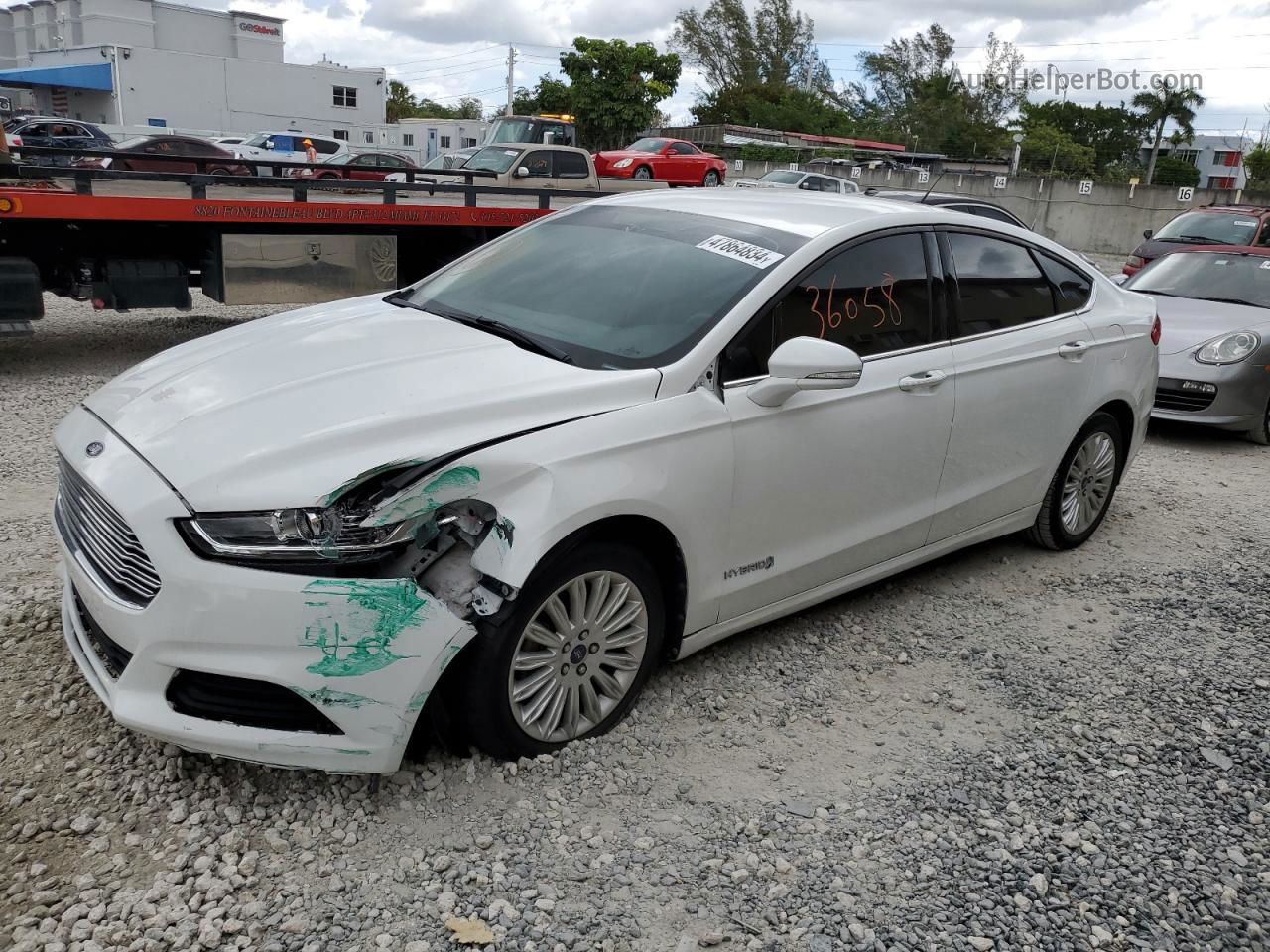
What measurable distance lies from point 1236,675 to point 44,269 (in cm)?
817

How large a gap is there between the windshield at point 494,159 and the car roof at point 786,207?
14827 millimetres

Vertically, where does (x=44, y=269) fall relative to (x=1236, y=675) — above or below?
above

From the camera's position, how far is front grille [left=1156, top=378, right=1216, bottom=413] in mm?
7820

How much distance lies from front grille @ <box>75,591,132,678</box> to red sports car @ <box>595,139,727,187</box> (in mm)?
23713

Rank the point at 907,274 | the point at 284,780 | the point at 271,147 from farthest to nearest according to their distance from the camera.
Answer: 1. the point at 271,147
2. the point at 907,274
3. the point at 284,780

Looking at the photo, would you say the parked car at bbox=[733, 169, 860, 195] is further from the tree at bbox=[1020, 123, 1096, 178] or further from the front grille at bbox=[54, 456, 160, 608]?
the tree at bbox=[1020, 123, 1096, 178]

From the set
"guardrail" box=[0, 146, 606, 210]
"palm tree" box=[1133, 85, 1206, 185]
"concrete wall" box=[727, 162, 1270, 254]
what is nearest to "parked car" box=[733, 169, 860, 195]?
"concrete wall" box=[727, 162, 1270, 254]

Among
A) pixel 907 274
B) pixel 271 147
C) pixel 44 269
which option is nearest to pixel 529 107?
pixel 271 147

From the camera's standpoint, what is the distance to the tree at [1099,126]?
71.9 metres

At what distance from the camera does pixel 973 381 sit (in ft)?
13.9

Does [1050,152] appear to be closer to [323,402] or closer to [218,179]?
[218,179]

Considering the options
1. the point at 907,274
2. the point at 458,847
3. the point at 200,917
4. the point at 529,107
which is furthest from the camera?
the point at 529,107

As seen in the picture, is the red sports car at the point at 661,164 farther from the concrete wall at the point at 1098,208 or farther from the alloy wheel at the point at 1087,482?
the alloy wheel at the point at 1087,482

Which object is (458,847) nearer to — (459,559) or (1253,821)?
(459,559)
